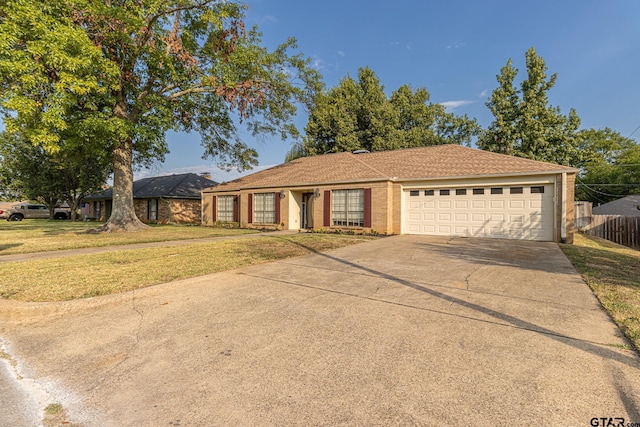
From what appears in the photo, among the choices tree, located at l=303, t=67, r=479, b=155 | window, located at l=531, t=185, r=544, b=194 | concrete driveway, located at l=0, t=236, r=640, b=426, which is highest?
tree, located at l=303, t=67, r=479, b=155

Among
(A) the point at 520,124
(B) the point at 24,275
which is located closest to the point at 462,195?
(B) the point at 24,275

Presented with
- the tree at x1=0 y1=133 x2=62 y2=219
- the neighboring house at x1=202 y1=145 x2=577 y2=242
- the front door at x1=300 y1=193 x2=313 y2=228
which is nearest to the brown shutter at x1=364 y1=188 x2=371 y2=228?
the neighboring house at x1=202 y1=145 x2=577 y2=242

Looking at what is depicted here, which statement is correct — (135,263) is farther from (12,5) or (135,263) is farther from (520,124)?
(520,124)

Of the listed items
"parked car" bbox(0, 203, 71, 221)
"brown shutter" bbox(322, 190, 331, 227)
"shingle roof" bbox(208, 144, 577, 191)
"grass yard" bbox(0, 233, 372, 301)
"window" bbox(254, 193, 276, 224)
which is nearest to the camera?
"grass yard" bbox(0, 233, 372, 301)

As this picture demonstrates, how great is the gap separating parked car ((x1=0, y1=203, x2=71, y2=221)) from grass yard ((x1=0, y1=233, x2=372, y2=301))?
33.9m

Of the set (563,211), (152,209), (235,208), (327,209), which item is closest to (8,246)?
(235,208)

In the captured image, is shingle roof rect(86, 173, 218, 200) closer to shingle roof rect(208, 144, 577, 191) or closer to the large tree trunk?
shingle roof rect(208, 144, 577, 191)

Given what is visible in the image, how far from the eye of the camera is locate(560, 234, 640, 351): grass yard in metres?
3.57

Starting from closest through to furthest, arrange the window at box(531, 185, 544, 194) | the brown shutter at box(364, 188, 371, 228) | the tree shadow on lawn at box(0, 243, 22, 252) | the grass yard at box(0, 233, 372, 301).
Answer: the grass yard at box(0, 233, 372, 301)
the tree shadow on lawn at box(0, 243, 22, 252)
the window at box(531, 185, 544, 194)
the brown shutter at box(364, 188, 371, 228)

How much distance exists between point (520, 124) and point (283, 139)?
19.5 meters

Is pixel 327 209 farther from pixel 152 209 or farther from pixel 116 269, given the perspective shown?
pixel 152 209

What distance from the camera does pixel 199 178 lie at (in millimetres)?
30141

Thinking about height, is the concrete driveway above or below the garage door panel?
below

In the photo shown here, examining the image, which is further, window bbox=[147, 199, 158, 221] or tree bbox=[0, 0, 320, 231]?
window bbox=[147, 199, 158, 221]
